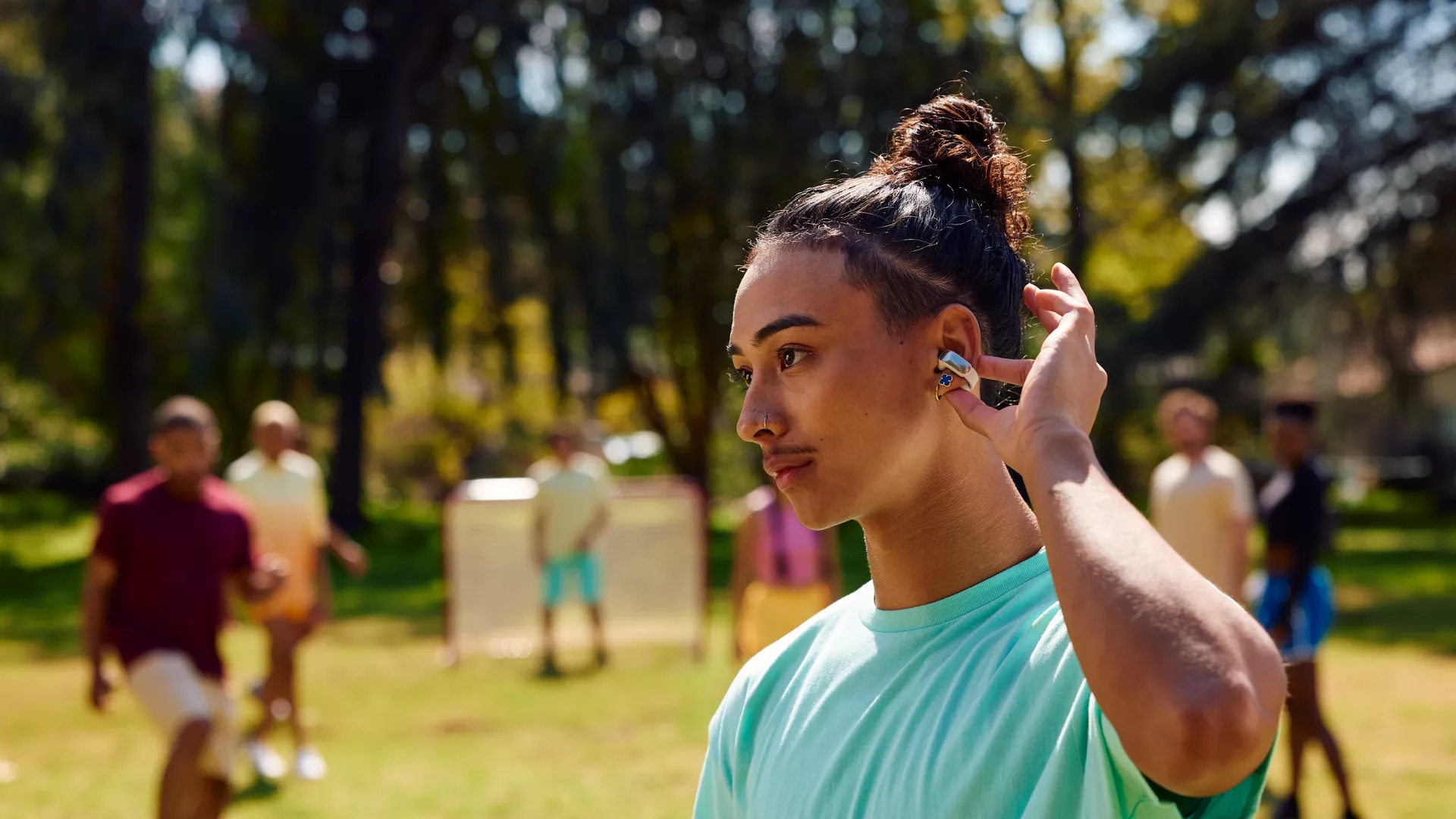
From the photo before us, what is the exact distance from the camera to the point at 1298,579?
7535 mm

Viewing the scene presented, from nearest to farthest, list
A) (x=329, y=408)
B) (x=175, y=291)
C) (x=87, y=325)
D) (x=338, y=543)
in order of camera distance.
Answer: (x=338, y=543), (x=87, y=325), (x=175, y=291), (x=329, y=408)

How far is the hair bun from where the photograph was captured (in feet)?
6.56

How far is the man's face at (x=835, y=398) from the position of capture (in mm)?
1806

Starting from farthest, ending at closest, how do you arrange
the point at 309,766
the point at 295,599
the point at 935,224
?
the point at 295,599, the point at 309,766, the point at 935,224

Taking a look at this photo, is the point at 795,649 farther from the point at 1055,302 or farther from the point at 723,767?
the point at 1055,302

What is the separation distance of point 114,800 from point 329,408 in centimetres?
2882

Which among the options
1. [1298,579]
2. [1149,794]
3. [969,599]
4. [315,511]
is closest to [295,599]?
[315,511]

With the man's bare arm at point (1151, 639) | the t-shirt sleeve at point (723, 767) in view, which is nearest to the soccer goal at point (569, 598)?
the t-shirt sleeve at point (723, 767)

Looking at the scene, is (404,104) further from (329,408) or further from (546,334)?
(329,408)

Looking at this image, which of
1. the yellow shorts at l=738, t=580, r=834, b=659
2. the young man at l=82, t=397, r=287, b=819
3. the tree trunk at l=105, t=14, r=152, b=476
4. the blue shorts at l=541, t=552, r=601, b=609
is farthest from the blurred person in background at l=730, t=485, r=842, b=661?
the tree trunk at l=105, t=14, r=152, b=476

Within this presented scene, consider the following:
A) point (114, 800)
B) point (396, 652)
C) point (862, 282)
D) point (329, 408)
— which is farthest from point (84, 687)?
point (329, 408)

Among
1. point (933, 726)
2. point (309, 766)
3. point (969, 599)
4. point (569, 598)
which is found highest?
point (969, 599)

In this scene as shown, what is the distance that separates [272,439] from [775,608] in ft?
11.7

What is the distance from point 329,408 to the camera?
1436 inches
